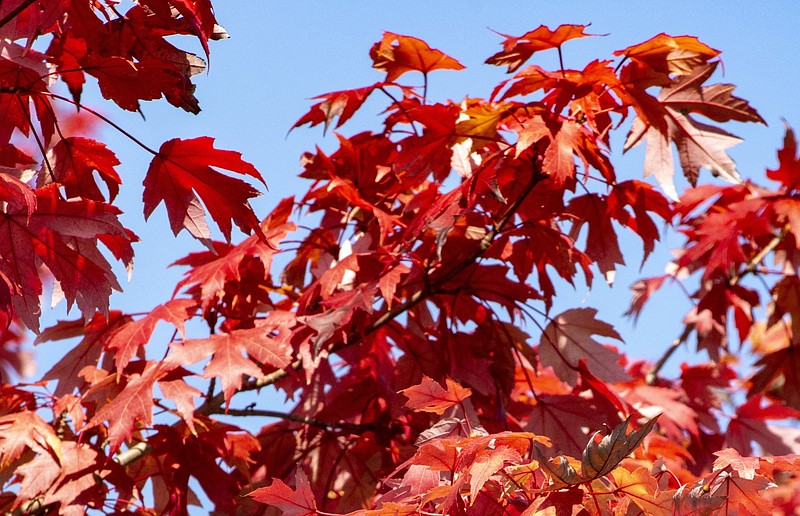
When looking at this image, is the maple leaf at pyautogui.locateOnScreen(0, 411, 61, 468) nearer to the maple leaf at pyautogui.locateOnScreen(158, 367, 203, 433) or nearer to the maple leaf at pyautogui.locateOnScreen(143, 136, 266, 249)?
the maple leaf at pyautogui.locateOnScreen(158, 367, 203, 433)

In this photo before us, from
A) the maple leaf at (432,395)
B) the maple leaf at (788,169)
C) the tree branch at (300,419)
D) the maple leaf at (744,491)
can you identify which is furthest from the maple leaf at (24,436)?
the maple leaf at (788,169)

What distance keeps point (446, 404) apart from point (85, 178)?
0.77 metres

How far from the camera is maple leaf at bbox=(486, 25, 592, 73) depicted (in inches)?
68.7

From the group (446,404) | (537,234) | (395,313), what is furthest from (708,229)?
(446,404)

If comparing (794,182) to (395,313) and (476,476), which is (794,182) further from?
(476,476)

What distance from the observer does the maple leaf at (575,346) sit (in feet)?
6.45

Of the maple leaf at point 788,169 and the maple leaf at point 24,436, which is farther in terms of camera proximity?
the maple leaf at point 788,169

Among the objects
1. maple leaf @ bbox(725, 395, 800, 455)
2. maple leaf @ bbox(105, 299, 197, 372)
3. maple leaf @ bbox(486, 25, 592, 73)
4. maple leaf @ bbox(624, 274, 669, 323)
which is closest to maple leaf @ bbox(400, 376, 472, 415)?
maple leaf @ bbox(105, 299, 197, 372)

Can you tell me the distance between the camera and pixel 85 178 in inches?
62.2

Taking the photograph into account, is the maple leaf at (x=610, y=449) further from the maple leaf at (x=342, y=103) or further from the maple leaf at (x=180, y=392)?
the maple leaf at (x=342, y=103)

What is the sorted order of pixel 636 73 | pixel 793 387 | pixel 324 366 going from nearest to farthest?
pixel 636 73, pixel 324 366, pixel 793 387

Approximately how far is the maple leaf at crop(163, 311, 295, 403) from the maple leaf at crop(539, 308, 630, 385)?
23.7 inches

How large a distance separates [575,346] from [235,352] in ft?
2.54

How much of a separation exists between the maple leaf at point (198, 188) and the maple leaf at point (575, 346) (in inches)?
32.9
